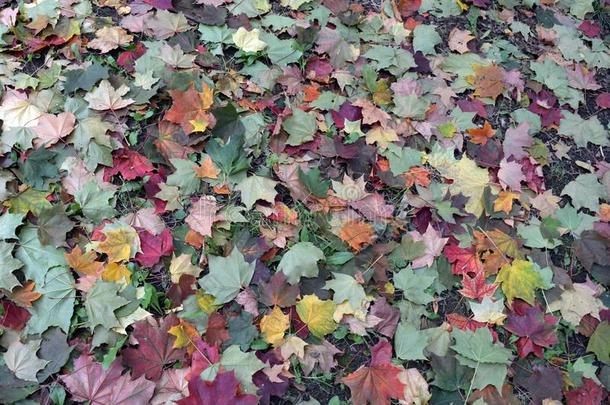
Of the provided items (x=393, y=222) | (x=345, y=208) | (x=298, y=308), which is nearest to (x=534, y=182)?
(x=393, y=222)

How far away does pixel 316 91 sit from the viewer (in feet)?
9.62

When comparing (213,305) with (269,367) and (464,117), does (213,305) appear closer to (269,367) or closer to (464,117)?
(269,367)

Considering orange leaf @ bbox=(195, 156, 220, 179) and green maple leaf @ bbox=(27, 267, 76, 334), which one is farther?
orange leaf @ bbox=(195, 156, 220, 179)

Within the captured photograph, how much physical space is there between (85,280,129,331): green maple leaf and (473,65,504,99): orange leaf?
2.23 m

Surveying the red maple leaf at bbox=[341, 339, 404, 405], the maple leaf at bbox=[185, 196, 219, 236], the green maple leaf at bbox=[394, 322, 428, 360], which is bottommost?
the red maple leaf at bbox=[341, 339, 404, 405]

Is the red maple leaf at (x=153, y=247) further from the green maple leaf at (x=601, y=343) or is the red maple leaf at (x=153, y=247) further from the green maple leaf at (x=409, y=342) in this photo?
the green maple leaf at (x=601, y=343)

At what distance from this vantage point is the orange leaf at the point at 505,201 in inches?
105

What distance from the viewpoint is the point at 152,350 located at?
2072 millimetres

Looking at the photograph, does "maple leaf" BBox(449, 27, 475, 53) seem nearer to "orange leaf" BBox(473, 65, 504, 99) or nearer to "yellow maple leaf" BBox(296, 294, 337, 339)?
"orange leaf" BBox(473, 65, 504, 99)

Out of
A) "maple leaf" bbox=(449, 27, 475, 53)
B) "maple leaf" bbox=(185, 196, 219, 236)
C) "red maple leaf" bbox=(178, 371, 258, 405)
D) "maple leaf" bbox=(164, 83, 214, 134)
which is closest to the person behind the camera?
"red maple leaf" bbox=(178, 371, 258, 405)

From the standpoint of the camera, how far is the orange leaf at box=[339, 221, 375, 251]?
2.43 meters

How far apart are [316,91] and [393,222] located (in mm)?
858

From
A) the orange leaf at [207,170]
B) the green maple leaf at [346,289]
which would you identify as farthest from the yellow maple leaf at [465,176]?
the orange leaf at [207,170]

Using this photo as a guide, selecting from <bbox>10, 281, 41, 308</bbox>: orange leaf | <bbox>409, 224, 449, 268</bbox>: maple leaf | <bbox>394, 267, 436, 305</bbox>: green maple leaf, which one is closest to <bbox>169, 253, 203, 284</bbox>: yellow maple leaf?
<bbox>10, 281, 41, 308</bbox>: orange leaf
